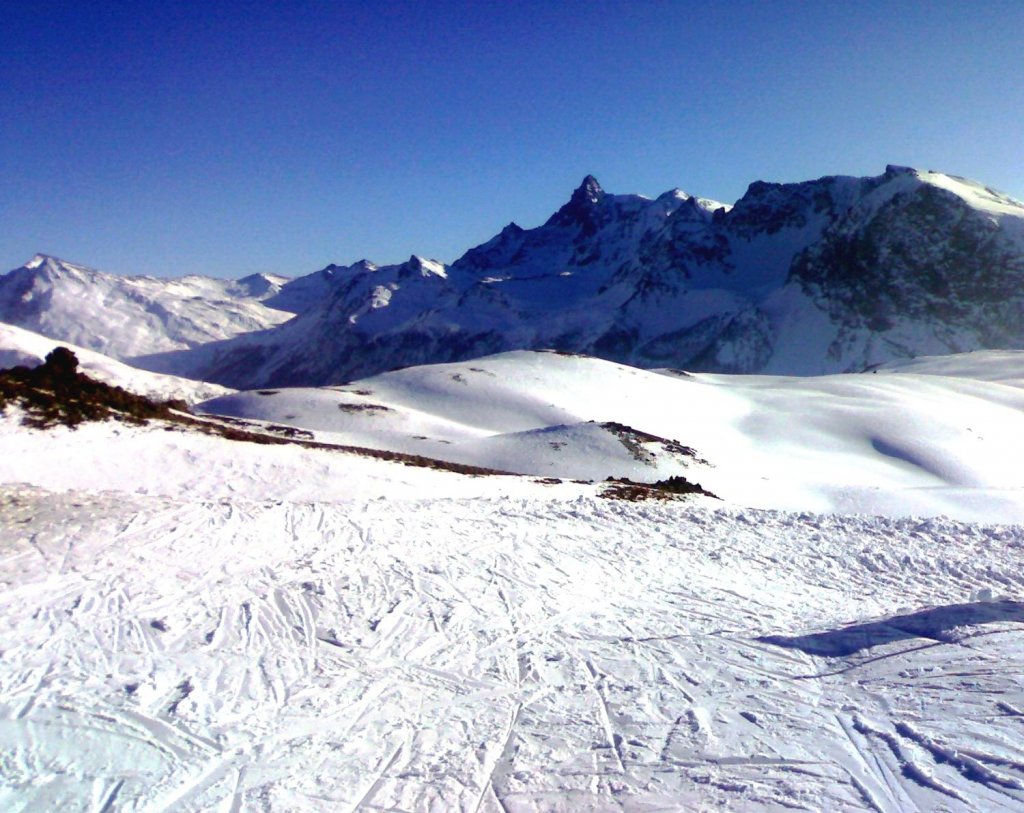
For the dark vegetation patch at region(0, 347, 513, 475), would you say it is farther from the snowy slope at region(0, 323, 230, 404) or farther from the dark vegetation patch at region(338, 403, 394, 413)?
the snowy slope at region(0, 323, 230, 404)

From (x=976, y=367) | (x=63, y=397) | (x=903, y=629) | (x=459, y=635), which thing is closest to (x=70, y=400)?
(x=63, y=397)

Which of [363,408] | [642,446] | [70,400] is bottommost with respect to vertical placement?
[642,446]

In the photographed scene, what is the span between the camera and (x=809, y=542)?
15.3 meters

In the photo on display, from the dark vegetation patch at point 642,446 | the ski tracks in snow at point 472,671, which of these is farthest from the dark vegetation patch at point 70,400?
the dark vegetation patch at point 642,446

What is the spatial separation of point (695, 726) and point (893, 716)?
202 cm

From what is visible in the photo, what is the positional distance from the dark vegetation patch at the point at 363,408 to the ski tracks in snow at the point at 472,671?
31079mm

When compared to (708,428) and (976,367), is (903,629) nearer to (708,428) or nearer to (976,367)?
(708,428)

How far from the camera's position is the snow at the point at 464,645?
6.43 metres

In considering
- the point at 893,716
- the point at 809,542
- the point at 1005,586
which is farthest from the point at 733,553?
the point at 893,716

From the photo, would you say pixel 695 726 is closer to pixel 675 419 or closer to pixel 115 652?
pixel 115 652

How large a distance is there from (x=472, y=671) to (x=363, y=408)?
38382mm

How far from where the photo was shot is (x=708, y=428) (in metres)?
47.7

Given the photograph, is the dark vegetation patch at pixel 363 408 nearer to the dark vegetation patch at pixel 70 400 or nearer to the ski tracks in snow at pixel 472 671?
the dark vegetation patch at pixel 70 400

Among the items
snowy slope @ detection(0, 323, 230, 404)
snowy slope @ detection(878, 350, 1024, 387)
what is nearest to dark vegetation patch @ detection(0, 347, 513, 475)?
snowy slope @ detection(0, 323, 230, 404)
